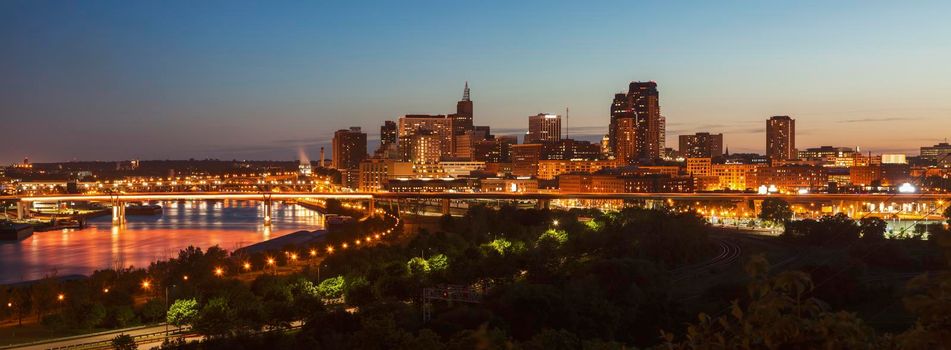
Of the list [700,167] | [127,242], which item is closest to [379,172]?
[700,167]

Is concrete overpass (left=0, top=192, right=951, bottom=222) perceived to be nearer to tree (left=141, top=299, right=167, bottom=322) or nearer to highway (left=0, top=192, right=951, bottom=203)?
highway (left=0, top=192, right=951, bottom=203)

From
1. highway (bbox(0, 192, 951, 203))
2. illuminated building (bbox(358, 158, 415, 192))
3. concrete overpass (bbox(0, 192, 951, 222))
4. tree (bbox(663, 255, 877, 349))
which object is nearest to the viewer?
tree (bbox(663, 255, 877, 349))

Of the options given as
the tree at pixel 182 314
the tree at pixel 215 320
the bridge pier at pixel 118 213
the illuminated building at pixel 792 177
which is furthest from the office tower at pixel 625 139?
the tree at pixel 215 320

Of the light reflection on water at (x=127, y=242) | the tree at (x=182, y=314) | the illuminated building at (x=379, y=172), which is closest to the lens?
the tree at (x=182, y=314)

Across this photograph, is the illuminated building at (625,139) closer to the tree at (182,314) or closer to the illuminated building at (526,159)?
the illuminated building at (526,159)

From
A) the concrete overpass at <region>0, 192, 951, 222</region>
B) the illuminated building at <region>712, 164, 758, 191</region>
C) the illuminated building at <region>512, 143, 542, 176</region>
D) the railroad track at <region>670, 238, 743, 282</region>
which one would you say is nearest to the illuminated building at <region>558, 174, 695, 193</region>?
the illuminated building at <region>712, 164, 758, 191</region>
